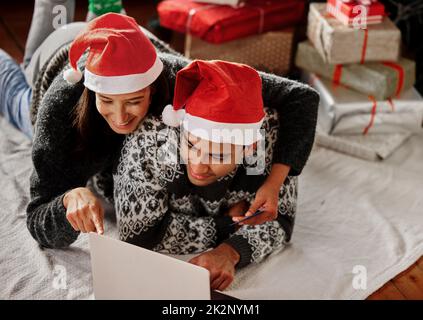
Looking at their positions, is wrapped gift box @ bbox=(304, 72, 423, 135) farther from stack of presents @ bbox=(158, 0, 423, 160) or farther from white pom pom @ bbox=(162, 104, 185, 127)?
white pom pom @ bbox=(162, 104, 185, 127)

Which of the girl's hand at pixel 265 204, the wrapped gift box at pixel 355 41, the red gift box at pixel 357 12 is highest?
the red gift box at pixel 357 12

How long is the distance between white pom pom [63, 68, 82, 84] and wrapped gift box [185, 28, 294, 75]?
87 centimetres

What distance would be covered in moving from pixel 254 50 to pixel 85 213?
1090mm

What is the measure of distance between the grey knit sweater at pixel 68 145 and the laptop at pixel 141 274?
0.19 m

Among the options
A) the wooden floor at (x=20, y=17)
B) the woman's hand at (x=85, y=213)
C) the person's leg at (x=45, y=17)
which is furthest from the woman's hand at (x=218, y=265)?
the wooden floor at (x=20, y=17)

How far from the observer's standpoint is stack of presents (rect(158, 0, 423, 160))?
6.09 ft

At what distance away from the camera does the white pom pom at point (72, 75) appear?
120 centimetres

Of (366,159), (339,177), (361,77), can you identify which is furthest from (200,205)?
(361,77)

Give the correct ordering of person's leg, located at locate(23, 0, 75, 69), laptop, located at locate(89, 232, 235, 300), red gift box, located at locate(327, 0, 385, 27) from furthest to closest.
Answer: red gift box, located at locate(327, 0, 385, 27)
person's leg, located at locate(23, 0, 75, 69)
laptop, located at locate(89, 232, 235, 300)

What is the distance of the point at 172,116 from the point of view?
1.12 m

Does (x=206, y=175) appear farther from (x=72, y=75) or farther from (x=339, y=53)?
(x=339, y=53)

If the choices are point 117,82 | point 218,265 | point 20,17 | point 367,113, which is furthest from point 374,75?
point 20,17

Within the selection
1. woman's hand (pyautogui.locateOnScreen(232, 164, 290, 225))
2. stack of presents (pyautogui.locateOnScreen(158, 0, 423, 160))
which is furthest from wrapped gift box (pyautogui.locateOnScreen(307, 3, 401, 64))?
woman's hand (pyautogui.locateOnScreen(232, 164, 290, 225))

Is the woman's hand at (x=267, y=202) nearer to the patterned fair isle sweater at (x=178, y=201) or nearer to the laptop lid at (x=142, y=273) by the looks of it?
the patterned fair isle sweater at (x=178, y=201)
